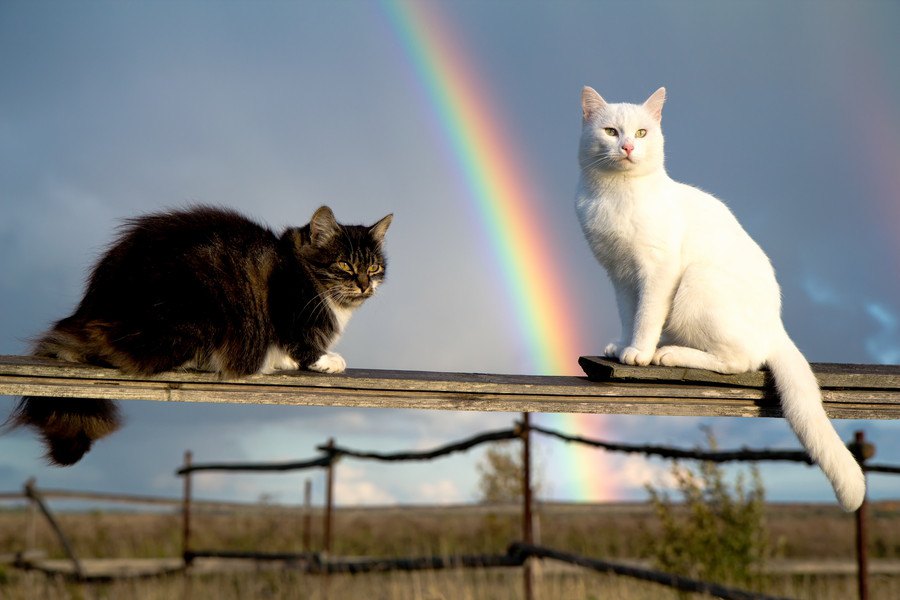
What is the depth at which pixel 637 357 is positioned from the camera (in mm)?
4199

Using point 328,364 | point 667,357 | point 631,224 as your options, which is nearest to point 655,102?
point 631,224

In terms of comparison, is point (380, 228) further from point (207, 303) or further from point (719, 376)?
point (719, 376)

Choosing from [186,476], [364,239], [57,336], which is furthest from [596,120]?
[186,476]

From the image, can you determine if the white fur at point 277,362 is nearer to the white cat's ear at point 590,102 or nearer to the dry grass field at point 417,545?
the white cat's ear at point 590,102

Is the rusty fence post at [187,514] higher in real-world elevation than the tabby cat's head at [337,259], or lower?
lower

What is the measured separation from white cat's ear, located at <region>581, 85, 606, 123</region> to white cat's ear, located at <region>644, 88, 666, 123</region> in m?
0.24

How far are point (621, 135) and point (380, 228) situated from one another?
4.42ft

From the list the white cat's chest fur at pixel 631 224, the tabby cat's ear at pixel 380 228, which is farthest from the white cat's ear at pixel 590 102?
the tabby cat's ear at pixel 380 228

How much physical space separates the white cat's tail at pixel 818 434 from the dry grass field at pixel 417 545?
3.21m

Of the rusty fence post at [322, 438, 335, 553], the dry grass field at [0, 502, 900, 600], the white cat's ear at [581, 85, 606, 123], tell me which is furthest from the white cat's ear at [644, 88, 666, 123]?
the rusty fence post at [322, 438, 335, 553]

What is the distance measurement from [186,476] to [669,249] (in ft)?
27.3

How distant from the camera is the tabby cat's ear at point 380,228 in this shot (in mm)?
4570

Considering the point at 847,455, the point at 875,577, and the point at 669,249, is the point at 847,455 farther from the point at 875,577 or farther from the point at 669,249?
the point at 875,577

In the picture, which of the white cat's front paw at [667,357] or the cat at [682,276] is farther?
the white cat's front paw at [667,357]
